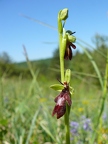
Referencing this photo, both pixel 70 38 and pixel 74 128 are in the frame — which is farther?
pixel 74 128

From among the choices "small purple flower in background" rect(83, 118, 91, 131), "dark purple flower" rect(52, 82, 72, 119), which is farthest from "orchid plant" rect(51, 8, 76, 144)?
"small purple flower in background" rect(83, 118, 91, 131)

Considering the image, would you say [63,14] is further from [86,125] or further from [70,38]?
[86,125]

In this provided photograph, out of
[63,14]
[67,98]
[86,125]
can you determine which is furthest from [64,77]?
[86,125]

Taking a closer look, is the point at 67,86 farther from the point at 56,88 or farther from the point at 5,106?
the point at 5,106

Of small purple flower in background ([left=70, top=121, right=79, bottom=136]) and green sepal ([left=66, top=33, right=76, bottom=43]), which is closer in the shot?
green sepal ([left=66, top=33, right=76, bottom=43])

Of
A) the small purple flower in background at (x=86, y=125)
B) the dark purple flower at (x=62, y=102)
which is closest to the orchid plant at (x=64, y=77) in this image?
the dark purple flower at (x=62, y=102)

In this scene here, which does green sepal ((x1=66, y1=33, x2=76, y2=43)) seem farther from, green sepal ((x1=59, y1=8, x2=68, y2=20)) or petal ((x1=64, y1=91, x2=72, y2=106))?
→ petal ((x1=64, y1=91, x2=72, y2=106))

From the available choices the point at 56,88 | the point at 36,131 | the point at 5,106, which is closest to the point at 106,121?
the point at 36,131
